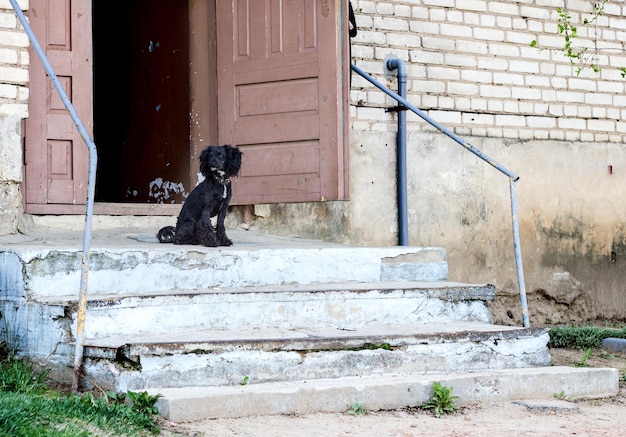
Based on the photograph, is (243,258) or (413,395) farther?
(243,258)

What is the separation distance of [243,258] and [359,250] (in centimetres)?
79

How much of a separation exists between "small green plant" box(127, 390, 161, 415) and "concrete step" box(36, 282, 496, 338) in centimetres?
68

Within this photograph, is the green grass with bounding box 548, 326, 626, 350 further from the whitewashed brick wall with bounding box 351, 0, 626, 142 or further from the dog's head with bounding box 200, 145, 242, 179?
the dog's head with bounding box 200, 145, 242, 179

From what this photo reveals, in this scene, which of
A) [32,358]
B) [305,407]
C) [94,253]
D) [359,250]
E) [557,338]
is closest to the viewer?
[305,407]

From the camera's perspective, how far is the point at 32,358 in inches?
181

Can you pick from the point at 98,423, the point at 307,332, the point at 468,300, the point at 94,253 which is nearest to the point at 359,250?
the point at 468,300

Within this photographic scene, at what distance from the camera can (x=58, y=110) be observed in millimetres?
6699

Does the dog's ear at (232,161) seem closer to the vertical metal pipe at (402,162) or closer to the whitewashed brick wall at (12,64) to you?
the whitewashed brick wall at (12,64)

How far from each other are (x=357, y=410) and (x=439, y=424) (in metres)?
0.35

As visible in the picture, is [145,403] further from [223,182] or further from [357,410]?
[223,182]

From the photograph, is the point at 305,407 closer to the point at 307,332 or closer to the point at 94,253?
Answer: the point at 307,332

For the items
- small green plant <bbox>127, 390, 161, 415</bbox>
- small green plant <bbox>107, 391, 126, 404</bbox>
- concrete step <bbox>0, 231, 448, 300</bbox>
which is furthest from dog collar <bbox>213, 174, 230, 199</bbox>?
small green plant <bbox>127, 390, 161, 415</bbox>

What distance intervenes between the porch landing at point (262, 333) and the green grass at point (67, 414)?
150mm

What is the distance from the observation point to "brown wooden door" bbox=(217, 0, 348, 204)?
684 centimetres
